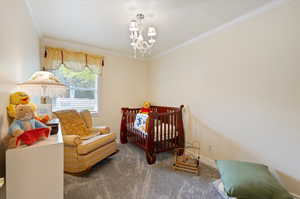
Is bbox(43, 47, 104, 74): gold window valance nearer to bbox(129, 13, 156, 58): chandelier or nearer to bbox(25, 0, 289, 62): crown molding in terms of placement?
bbox(25, 0, 289, 62): crown molding

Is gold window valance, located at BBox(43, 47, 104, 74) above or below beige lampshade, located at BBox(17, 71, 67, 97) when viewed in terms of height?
above

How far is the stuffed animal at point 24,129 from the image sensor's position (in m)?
1.00

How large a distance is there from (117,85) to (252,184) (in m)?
3.19

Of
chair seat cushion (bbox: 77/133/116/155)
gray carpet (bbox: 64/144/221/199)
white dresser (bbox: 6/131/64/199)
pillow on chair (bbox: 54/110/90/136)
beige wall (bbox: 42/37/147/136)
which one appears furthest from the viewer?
beige wall (bbox: 42/37/147/136)

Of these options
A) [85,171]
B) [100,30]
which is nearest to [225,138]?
[85,171]

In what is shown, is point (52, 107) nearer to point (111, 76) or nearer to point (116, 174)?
point (111, 76)

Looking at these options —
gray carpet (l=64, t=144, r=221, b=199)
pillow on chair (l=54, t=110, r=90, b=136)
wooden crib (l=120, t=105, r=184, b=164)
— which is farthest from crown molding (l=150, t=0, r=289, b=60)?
pillow on chair (l=54, t=110, r=90, b=136)

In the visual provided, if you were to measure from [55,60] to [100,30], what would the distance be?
4.02ft

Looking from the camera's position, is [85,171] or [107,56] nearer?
[85,171]

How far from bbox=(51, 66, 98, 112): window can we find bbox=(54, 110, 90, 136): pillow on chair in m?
0.69

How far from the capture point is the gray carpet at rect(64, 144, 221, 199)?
1623mm

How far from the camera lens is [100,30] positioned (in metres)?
2.42

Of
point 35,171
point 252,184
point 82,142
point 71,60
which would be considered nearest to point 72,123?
point 82,142

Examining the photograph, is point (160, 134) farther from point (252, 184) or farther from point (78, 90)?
point (78, 90)
